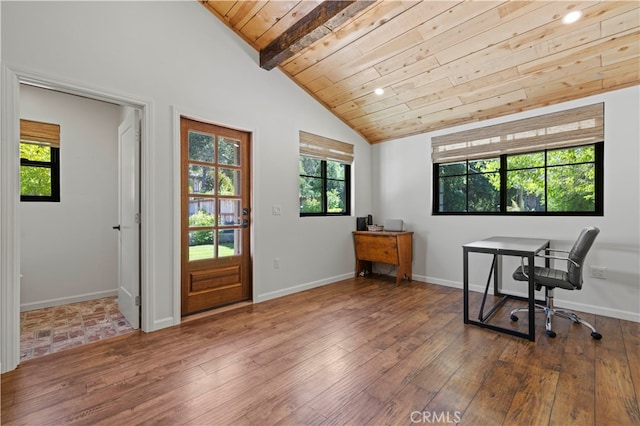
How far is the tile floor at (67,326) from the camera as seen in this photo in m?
2.33

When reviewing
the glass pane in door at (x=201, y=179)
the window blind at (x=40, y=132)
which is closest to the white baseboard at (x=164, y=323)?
the glass pane in door at (x=201, y=179)

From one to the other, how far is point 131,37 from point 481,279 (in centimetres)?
459

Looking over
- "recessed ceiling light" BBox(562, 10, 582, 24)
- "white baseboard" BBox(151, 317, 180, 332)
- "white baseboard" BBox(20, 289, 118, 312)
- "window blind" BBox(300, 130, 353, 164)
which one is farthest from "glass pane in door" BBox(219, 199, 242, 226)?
"recessed ceiling light" BBox(562, 10, 582, 24)

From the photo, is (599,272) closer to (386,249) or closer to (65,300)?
(386,249)

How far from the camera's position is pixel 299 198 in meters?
3.93

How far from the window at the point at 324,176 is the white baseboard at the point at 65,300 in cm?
266

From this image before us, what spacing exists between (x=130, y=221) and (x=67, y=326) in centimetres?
111

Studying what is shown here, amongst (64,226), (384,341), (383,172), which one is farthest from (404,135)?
(64,226)

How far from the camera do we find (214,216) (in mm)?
3158

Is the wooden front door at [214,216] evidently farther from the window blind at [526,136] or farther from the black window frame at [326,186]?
the window blind at [526,136]

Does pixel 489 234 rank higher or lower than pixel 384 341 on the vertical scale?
higher

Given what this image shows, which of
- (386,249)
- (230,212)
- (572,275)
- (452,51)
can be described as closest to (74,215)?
(230,212)

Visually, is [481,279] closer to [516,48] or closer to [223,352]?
[516,48]

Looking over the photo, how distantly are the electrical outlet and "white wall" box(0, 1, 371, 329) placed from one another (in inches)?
113
